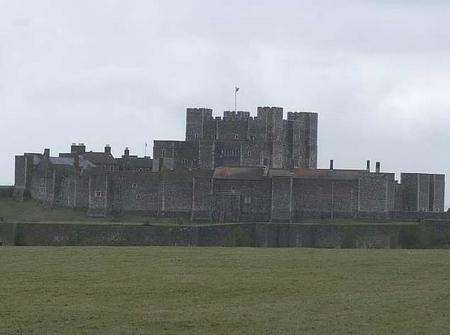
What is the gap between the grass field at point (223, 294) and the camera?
20.8 m

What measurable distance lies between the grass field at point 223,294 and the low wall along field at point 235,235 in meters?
15.9

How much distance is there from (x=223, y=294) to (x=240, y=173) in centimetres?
4082

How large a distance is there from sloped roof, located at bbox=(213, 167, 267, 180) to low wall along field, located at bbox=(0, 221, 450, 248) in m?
8.63

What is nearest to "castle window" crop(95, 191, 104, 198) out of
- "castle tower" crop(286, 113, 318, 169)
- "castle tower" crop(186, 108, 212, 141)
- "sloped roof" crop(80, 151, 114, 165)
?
"sloped roof" crop(80, 151, 114, 165)

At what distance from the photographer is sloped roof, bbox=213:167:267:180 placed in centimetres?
6581

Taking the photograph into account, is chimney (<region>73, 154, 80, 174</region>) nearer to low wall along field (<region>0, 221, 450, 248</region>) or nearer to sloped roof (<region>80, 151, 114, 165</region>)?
sloped roof (<region>80, 151, 114, 165</region>)

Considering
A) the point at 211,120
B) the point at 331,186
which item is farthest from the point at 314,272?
the point at 211,120

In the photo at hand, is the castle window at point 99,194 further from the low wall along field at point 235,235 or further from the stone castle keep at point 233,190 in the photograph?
the low wall along field at point 235,235

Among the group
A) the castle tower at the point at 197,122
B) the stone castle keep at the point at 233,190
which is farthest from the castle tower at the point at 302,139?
the castle tower at the point at 197,122

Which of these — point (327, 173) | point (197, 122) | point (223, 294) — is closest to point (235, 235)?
point (327, 173)

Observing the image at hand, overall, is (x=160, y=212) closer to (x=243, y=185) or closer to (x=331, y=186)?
(x=243, y=185)

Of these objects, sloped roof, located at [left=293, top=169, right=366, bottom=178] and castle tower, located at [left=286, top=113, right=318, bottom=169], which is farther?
castle tower, located at [left=286, top=113, right=318, bottom=169]

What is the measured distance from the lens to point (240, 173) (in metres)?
66.4

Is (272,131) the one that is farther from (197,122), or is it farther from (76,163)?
(76,163)
